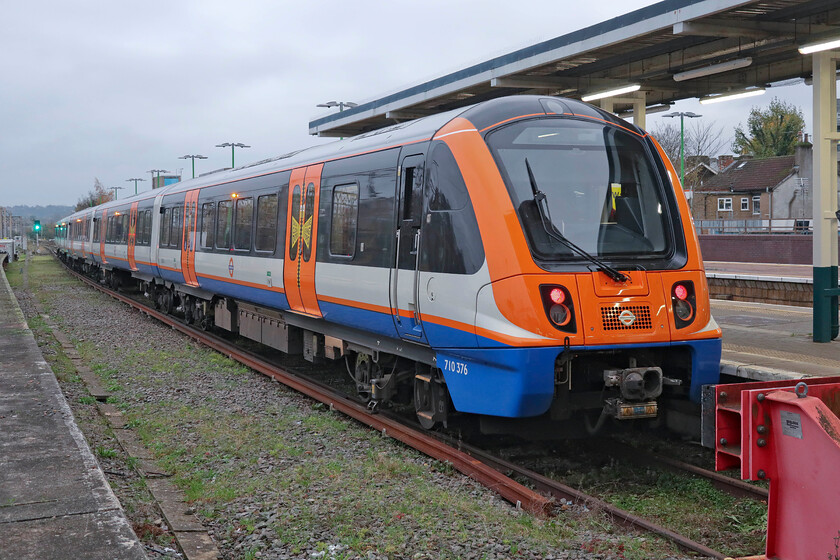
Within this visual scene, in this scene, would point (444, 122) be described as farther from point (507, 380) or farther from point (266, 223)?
point (266, 223)

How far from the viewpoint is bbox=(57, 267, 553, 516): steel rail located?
6074mm

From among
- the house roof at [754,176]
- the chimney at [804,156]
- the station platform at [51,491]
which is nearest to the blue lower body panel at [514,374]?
the station platform at [51,491]

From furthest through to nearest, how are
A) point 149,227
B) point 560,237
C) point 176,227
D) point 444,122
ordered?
point 149,227
point 176,227
point 444,122
point 560,237

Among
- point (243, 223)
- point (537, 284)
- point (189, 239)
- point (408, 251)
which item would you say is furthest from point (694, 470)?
point (189, 239)

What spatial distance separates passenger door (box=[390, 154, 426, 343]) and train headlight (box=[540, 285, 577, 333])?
144 centimetres

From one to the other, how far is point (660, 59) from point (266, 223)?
5996 mm

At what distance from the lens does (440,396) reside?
7.80 meters

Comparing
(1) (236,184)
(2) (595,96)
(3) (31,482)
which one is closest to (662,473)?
(3) (31,482)

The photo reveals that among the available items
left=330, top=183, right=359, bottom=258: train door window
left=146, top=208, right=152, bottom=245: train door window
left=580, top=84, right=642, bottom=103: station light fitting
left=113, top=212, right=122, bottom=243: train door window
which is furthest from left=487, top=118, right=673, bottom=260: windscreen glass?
left=113, top=212, right=122, bottom=243: train door window

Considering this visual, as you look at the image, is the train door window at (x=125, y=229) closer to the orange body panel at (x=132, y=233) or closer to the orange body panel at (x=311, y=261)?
the orange body panel at (x=132, y=233)

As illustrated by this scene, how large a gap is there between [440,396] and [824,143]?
19.9ft

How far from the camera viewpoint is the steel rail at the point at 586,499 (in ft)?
17.2

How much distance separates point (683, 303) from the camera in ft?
22.6

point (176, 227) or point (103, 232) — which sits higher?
point (103, 232)
